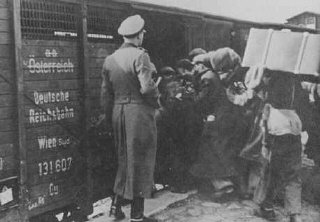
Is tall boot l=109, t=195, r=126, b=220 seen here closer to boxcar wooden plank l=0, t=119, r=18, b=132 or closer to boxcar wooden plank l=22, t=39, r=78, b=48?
boxcar wooden plank l=0, t=119, r=18, b=132

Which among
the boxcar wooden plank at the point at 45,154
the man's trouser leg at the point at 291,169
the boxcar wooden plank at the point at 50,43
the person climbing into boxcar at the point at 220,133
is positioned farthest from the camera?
the person climbing into boxcar at the point at 220,133

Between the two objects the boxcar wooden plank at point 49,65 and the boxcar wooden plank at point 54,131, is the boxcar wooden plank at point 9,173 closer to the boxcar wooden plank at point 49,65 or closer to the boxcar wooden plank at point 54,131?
the boxcar wooden plank at point 54,131

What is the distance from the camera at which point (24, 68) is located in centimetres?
419

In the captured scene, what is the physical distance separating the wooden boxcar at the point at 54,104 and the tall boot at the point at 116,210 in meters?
0.29

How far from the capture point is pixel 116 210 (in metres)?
5.14

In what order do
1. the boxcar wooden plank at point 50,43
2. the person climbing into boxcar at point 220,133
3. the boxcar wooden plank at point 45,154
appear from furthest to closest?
1. the person climbing into boxcar at point 220,133
2. the boxcar wooden plank at point 45,154
3. the boxcar wooden plank at point 50,43

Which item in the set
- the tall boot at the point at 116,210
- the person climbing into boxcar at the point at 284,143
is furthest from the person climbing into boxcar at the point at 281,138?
the tall boot at the point at 116,210

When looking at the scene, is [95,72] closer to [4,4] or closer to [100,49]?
[100,49]

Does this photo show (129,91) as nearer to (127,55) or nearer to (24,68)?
(127,55)

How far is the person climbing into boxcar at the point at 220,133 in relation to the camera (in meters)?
5.91

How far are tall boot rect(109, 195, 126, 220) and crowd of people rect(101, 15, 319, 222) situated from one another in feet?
0.04

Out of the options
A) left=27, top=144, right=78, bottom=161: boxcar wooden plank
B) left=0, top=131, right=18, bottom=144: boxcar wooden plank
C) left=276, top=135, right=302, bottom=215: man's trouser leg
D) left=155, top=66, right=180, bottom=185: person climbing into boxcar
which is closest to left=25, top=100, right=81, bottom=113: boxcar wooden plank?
left=0, top=131, right=18, bottom=144: boxcar wooden plank

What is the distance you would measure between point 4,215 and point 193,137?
3.28 metres

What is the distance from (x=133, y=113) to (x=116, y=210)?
1457 millimetres
